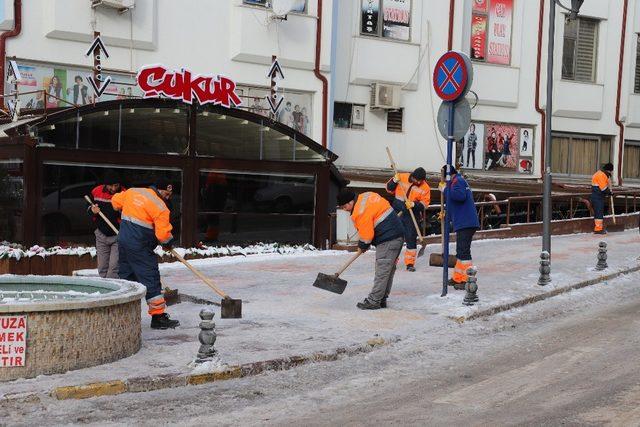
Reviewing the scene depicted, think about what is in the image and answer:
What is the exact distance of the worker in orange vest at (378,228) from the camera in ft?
32.2

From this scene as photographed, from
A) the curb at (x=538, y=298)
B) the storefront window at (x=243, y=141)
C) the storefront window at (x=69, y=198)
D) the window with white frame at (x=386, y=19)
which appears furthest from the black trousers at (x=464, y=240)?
the window with white frame at (x=386, y=19)

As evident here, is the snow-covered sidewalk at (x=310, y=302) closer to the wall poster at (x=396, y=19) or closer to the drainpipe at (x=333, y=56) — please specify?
the drainpipe at (x=333, y=56)

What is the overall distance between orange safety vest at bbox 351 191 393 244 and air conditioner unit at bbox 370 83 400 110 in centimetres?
1085

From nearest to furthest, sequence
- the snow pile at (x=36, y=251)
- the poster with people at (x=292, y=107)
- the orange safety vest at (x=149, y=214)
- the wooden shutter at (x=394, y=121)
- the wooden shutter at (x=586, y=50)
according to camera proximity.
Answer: the orange safety vest at (x=149, y=214)
the snow pile at (x=36, y=251)
the poster with people at (x=292, y=107)
the wooden shutter at (x=394, y=121)
the wooden shutter at (x=586, y=50)

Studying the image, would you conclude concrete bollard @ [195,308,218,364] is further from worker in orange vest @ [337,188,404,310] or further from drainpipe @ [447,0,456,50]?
drainpipe @ [447,0,456,50]

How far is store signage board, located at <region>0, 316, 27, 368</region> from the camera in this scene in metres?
6.30

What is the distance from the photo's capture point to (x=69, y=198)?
46.5ft

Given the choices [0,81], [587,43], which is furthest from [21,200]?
[587,43]

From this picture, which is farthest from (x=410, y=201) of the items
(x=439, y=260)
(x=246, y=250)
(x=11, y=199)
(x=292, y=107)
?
(x=11, y=199)

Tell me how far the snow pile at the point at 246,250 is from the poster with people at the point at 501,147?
8119 mm

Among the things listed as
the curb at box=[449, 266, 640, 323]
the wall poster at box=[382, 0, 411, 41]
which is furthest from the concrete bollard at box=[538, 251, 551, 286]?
the wall poster at box=[382, 0, 411, 41]

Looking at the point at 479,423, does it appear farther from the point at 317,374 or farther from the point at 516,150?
the point at 516,150

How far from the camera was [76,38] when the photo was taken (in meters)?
16.3

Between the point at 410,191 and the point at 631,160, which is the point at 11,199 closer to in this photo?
the point at 410,191
